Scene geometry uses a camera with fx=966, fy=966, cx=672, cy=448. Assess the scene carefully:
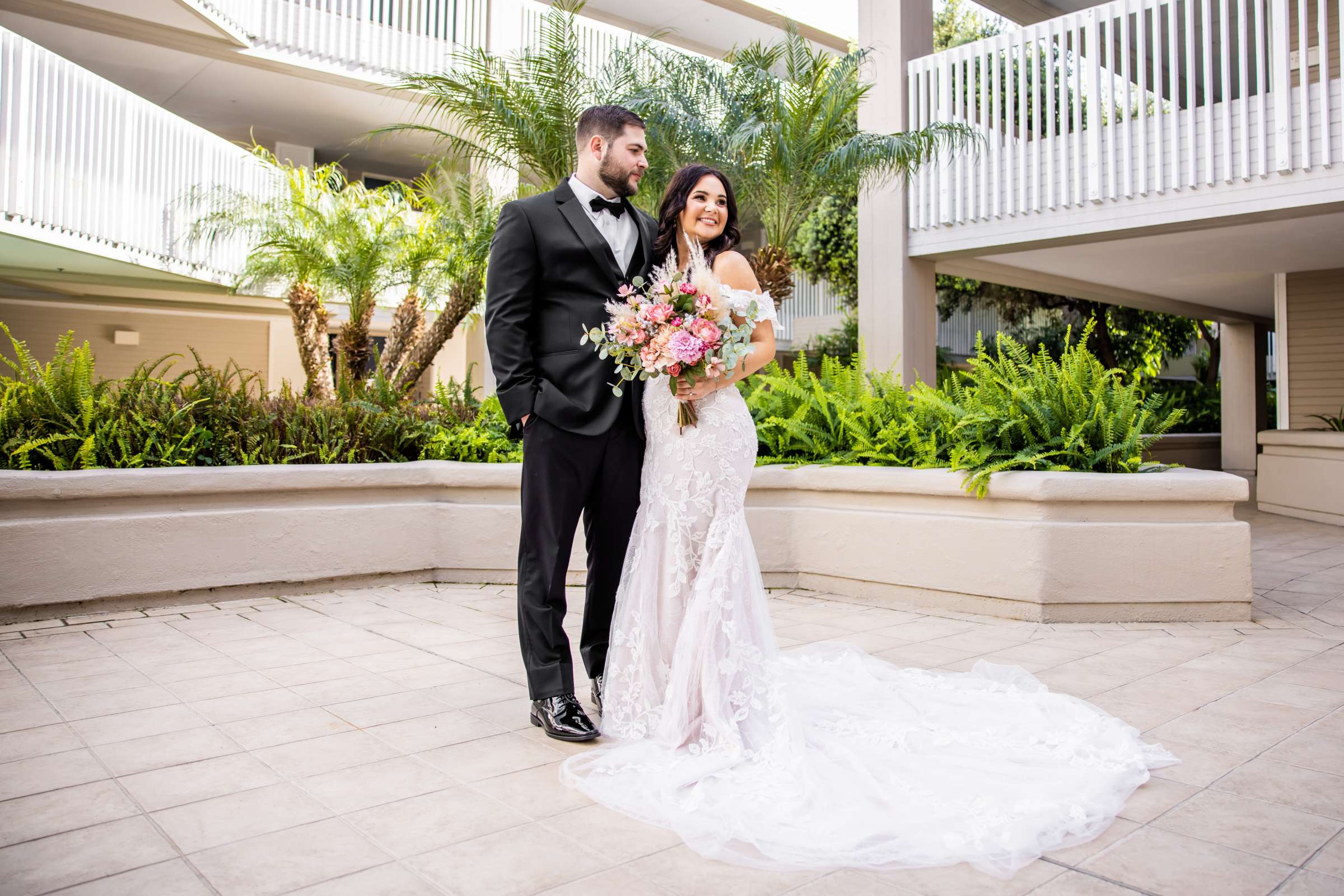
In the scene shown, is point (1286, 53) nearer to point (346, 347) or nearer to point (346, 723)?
point (346, 723)

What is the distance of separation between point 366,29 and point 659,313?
49.2 feet

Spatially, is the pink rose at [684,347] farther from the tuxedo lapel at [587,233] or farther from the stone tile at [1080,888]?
the stone tile at [1080,888]

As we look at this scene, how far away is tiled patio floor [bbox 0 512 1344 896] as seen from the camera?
239 centimetres

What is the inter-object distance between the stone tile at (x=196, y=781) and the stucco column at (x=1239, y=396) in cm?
1864

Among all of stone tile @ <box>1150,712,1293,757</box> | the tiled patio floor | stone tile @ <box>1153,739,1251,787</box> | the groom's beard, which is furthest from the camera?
the groom's beard

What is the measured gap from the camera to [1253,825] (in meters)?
2.69

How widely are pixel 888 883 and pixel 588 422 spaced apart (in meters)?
1.81

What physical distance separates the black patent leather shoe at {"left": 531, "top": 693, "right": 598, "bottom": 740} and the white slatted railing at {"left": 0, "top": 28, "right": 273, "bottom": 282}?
10.7m

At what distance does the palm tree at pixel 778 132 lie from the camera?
10.5 metres

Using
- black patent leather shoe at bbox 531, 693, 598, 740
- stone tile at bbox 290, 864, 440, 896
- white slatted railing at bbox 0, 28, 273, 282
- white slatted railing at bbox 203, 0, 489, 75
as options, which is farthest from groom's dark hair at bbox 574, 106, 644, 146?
white slatted railing at bbox 203, 0, 489, 75

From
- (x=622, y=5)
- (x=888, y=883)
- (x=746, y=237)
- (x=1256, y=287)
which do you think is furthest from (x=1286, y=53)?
(x=746, y=237)

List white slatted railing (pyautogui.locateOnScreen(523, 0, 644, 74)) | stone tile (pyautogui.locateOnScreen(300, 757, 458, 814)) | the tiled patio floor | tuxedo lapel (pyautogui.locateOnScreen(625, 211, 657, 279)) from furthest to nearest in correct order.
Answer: white slatted railing (pyautogui.locateOnScreen(523, 0, 644, 74))
tuxedo lapel (pyautogui.locateOnScreen(625, 211, 657, 279))
stone tile (pyautogui.locateOnScreen(300, 757, 458, 814))
the tiled patio floor

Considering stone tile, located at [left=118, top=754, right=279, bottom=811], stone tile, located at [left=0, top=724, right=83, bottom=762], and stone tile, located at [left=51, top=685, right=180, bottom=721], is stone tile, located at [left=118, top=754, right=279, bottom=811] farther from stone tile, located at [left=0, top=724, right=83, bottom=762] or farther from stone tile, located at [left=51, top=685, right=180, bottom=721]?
stone tile, located at [left=51, top=685, right=180, bottom=721]

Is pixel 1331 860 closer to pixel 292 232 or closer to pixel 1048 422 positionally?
pixel 1048 422
